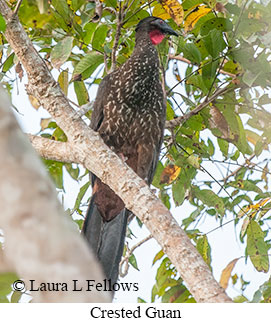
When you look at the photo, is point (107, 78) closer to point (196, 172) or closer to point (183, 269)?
point (196, 172)

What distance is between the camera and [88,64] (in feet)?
9.73

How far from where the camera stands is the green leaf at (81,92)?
10.4ft

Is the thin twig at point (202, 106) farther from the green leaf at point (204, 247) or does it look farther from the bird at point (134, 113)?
the green leaf at point (204, 247)

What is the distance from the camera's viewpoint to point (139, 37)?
3.61 metres

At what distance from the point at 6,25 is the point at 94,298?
69.5 inches

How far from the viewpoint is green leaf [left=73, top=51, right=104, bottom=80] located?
2.95 meters

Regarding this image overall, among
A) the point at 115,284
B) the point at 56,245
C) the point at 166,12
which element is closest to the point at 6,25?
the point at 166,12

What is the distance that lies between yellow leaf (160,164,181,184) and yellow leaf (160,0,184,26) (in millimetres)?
819

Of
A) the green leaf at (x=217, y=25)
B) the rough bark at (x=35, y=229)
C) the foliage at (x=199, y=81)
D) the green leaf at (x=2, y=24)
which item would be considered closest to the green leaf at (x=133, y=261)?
the foliage at (x=199, y=81)

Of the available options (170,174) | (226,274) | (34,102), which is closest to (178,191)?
(170,174)

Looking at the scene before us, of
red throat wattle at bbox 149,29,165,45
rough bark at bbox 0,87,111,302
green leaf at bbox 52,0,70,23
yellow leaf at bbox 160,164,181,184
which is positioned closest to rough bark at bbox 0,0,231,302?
green leaf at bbox 52,0,70,23

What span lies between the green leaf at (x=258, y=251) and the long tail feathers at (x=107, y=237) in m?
0.67

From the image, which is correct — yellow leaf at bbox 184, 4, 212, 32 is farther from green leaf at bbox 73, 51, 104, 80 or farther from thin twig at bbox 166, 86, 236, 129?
green leaf at bbox 73, 51, 104, 80

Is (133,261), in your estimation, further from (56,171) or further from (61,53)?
(61,53)
